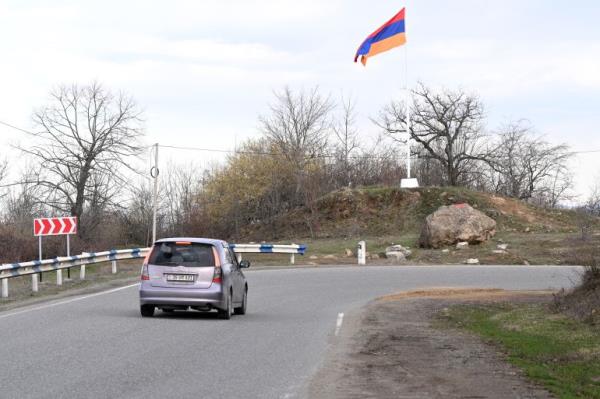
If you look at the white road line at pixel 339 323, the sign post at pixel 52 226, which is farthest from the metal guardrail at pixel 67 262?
the white road line at pixel 339 323

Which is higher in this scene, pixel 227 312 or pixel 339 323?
pixel 227 312

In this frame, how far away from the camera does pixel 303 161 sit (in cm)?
7169

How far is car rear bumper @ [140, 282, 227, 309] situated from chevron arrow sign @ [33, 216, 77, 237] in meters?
13.3

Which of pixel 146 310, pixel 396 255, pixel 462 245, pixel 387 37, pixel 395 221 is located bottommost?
pixel 146 310

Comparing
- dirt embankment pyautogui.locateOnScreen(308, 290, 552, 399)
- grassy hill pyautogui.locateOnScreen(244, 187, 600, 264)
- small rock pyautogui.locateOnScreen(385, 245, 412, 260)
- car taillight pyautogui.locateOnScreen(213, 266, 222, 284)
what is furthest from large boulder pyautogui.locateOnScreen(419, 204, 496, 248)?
car taillight pyautogui.locateOnScreen(213, 266, 222, 284)

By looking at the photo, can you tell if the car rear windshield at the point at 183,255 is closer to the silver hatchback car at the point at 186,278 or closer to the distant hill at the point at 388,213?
the silver hatchback car at the point at 186,278

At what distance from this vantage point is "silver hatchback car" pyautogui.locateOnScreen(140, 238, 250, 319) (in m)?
16.5

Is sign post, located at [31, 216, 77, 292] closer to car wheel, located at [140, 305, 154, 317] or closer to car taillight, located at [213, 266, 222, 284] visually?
car wheel, located at [140, 305, 154, 317]

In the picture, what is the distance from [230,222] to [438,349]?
54.1 m

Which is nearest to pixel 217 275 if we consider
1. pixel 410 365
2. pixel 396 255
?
A: pixel 410 365

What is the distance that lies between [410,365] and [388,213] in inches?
1773

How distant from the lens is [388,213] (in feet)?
185

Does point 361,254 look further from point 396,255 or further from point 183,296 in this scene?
point 183,296

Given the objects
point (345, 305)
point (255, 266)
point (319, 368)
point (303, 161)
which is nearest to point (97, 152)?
point (303, 161)
